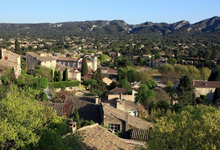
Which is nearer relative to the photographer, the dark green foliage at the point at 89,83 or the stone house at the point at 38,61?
the dark green foliage at the point at 89,83

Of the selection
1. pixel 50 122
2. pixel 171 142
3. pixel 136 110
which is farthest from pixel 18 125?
pixel 136 110

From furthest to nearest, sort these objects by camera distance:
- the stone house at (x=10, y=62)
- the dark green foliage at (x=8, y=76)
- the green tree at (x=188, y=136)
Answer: the stone house at (x=10, y=62) → the dark green foliage at (x=8, y=76) → the green tree at (x=188, y=136)

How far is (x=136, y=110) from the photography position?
28.5m

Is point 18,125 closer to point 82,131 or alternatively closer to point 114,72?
point 82,131

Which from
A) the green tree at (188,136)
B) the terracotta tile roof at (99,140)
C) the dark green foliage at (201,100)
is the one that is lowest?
the dark green foliage at (201,100)

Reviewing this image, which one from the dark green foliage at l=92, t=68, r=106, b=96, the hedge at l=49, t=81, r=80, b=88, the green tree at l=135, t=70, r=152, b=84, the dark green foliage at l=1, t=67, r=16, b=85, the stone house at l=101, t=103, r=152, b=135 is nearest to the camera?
the stone house at l=101, t=103, r=152, b=135

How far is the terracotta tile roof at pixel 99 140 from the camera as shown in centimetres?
1389

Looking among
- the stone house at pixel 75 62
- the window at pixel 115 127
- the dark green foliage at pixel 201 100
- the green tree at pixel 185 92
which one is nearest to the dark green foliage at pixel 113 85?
the green tree at pixel 185 92

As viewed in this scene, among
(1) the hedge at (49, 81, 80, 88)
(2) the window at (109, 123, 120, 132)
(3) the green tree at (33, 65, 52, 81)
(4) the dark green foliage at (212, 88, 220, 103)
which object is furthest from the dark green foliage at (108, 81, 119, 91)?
(2) the window at (109, 123, 120, 132)

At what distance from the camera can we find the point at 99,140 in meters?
14.6

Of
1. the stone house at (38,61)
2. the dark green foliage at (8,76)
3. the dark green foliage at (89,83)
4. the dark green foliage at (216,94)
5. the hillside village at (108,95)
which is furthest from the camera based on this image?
the stone house at (38,61)

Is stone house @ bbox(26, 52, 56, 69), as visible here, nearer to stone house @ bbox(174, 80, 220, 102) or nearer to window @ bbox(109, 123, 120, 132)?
stone house @ bbox(174, 80, 220, 102)

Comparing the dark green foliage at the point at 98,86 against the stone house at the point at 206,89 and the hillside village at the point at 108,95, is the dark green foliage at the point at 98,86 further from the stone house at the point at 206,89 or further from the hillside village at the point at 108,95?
the stone house at the point at 206,89

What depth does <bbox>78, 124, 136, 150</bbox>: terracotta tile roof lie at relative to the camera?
45.6ft
